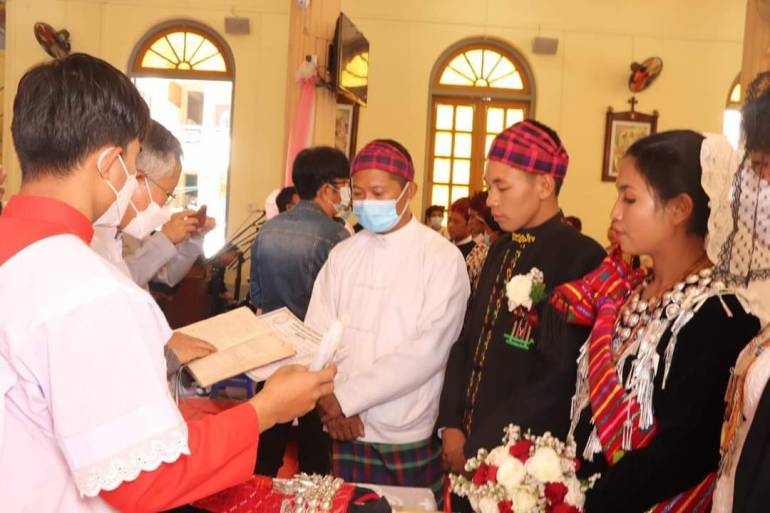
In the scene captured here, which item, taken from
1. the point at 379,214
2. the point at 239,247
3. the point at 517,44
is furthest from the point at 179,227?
the point at 517,44

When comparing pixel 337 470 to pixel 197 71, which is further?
pixel 197 71

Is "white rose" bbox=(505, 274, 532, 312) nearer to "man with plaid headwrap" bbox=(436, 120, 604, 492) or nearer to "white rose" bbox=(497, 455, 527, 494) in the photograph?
"man with plaid headwrap" bbox=(436, 120, 604, 492)

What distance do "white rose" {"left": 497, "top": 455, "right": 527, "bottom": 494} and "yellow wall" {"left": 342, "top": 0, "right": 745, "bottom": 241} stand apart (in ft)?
26.0

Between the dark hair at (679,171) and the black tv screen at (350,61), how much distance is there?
5.20 m

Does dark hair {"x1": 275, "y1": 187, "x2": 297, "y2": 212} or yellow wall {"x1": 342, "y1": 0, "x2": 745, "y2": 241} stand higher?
yellow wall {"x1": 342, "y1": 0, "x2": 745, "y2": 241}

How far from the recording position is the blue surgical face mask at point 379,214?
9.34 ft

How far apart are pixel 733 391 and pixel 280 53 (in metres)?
8.56

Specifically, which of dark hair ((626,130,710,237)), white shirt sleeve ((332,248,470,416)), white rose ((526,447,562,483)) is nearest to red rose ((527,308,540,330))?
white shirt sleeve ((332,248,470,416))

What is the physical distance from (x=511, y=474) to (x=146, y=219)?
1431 mm

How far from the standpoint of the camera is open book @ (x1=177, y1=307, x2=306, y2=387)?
1.91 m

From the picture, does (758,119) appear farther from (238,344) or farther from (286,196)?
(286,196)

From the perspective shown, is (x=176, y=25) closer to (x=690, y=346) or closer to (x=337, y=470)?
(x=337, y=470)

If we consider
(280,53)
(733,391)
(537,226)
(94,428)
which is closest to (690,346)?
(733,391)

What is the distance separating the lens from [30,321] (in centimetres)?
115
